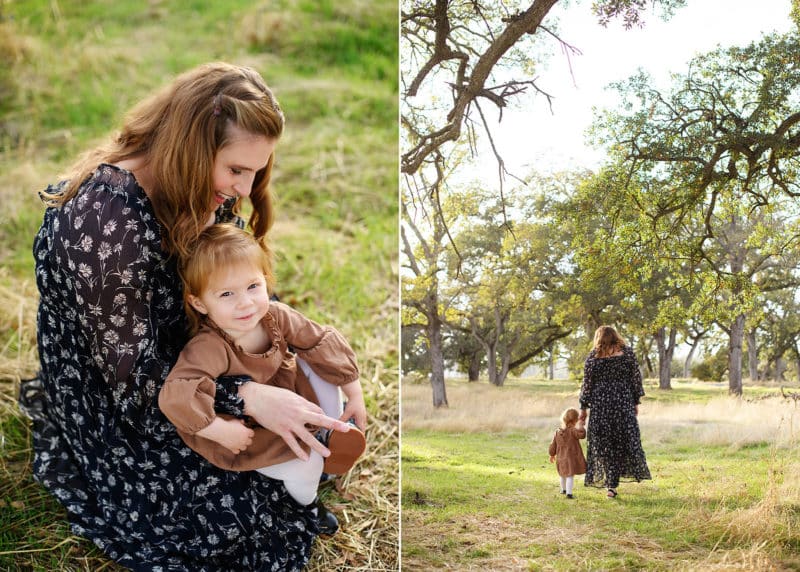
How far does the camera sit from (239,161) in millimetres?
2188

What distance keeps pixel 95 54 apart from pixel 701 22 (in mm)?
4759

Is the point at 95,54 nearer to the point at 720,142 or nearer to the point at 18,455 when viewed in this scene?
the point at 18,455

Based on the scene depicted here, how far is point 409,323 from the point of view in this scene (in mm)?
2795

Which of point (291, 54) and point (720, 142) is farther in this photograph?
point (291, 54)

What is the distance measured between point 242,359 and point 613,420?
115 centimetres

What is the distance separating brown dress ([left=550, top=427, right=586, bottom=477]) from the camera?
246 cm

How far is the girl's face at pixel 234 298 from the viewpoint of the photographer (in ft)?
7.19

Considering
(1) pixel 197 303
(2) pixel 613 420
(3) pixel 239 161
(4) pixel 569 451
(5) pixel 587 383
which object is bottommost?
(4) pixel 569 451

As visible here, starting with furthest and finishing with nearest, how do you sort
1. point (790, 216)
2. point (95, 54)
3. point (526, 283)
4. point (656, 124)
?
point (95, 54), point (526, 283), point (656, 124), point (790, 216)

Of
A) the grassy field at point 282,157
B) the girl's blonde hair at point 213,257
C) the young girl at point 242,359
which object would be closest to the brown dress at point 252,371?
the young girl at point 242,359

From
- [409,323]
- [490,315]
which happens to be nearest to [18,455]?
[409,323]

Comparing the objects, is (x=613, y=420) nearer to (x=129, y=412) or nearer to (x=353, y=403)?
(x=353, y=403)

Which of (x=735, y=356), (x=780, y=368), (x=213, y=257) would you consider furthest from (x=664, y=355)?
(x=213, y=257)

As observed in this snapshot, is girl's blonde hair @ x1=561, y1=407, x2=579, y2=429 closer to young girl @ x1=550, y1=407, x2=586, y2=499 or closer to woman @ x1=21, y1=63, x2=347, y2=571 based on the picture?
young girl @ x1=550, y1=407, x2=586, y2=499
